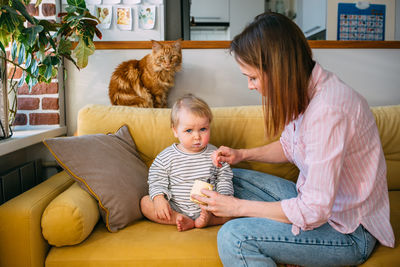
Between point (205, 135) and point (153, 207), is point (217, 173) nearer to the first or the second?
point (205, 135)

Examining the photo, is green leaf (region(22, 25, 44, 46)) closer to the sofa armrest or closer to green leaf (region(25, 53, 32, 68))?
green leaf (region(25, 53, 32, 68))

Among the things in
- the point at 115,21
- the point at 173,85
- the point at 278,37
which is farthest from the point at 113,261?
the point at 115,21

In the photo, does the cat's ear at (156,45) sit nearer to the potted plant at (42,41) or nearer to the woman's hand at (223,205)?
the potted plant at (42,41)

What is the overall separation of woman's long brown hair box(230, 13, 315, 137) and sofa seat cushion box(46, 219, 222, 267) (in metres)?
0.53

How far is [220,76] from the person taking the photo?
2209 mm

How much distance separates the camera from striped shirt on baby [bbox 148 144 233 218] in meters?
1.40

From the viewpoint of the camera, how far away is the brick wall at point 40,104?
1992 millimetres

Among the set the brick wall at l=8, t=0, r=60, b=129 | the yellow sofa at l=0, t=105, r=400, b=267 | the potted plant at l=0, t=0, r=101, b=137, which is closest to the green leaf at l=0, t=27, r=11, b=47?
the potted plant at l=0, t=0, r=101, b=137

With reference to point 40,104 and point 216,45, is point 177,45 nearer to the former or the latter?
point 216,45

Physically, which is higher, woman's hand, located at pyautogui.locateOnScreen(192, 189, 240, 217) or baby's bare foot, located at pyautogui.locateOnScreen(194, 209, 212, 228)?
woman's hand, located at pyautogui.locateOnScreen(192, 189, 240, 217)

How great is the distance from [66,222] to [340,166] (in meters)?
0.91

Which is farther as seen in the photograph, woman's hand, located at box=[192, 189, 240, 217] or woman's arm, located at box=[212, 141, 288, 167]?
woman's arm, located at box=[212, 141, 288, 167]

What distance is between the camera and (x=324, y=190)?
0.90m

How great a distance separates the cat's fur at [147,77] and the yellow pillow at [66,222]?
0.95 m
